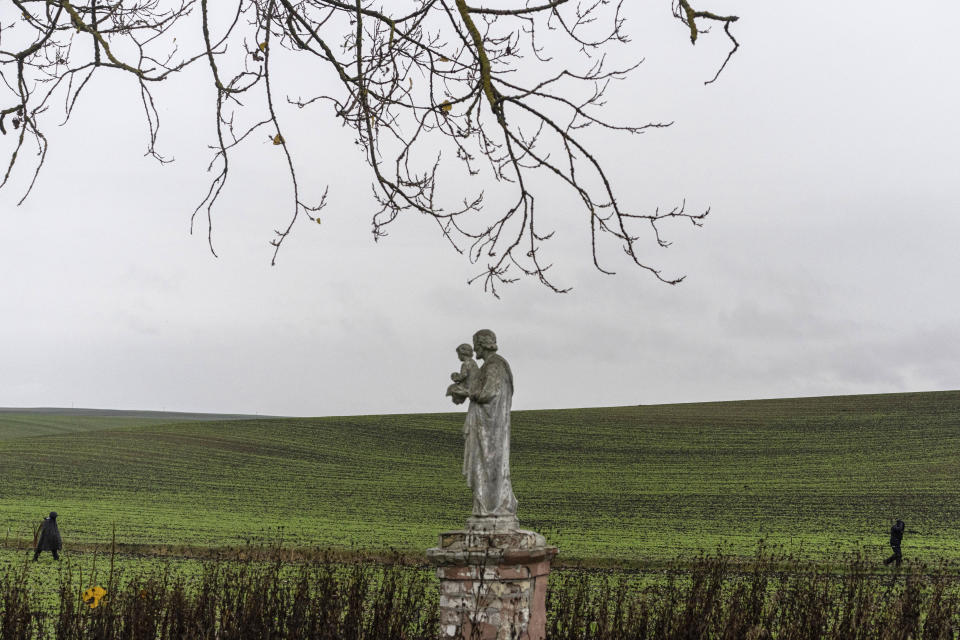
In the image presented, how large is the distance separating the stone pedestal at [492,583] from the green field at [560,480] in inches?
343

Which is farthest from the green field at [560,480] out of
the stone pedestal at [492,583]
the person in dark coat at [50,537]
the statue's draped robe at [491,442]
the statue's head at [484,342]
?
the stone pedestal at [492,583]

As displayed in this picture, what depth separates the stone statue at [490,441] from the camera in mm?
10227

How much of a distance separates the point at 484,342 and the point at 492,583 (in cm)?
236

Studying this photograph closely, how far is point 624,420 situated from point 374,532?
30.3 m

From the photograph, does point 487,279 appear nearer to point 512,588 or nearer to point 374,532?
point 512,588

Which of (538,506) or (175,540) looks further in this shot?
(538,506)

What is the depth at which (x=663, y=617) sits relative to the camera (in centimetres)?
912

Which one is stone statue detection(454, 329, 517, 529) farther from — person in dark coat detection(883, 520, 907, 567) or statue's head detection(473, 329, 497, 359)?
person in dark coat detection(883, 520, 907, 567)

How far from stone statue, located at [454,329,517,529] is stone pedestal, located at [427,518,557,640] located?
0.91 feet

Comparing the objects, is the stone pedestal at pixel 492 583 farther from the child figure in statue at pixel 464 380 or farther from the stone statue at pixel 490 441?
the child figure in statue at pixel 464 380

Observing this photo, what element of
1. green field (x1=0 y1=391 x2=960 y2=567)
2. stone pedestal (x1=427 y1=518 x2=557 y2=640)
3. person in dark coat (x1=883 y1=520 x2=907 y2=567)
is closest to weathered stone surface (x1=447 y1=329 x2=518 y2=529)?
stone pedestal (x1=427 y1=518 x2=557 y2=640)

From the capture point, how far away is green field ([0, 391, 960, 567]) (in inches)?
1111

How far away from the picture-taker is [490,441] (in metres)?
10.5

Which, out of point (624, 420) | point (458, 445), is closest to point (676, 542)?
point (458, 445)
